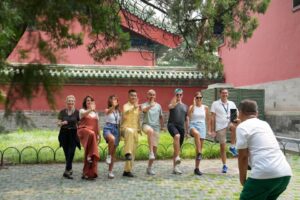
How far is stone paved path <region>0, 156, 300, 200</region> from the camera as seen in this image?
24.0ft

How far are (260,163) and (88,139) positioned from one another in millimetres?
4823

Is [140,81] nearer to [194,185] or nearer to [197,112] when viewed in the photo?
[197,112]

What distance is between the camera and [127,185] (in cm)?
810

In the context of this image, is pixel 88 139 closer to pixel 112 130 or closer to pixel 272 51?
pixel 112 130

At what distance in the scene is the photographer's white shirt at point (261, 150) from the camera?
435 centimetres

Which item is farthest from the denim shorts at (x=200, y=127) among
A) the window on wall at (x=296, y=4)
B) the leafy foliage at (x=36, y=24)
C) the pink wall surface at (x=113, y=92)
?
the pink wall surface at (x=113, y=92)

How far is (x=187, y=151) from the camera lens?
11.8m

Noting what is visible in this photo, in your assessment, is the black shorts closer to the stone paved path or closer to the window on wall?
the stone paved path

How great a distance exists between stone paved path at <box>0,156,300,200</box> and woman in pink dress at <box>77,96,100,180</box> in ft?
0.70

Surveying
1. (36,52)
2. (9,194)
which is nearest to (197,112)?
(9,194)

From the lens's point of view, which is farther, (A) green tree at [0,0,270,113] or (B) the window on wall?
(B) the window on wall

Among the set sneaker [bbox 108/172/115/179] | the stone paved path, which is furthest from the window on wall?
sneaker [bbox 108/172/115/179]

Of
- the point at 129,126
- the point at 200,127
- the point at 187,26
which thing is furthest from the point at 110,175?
the point at 187,26

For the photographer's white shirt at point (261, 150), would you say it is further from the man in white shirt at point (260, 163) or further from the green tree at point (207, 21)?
the green tree at point (207, 21)
